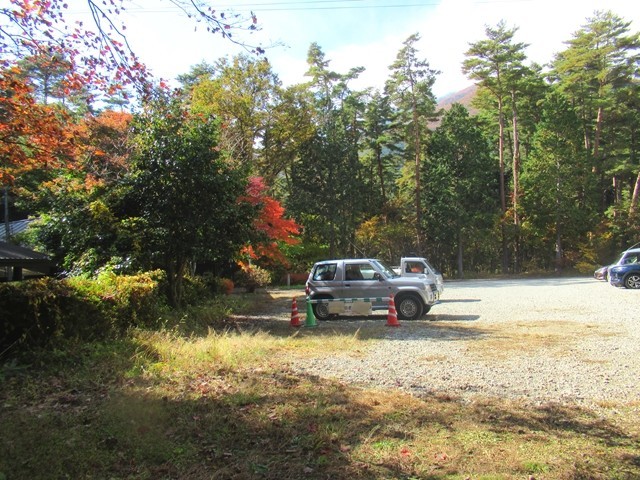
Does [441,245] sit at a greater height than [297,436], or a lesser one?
greater

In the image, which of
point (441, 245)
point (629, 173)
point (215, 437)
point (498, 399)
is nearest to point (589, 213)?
point (629, 173)

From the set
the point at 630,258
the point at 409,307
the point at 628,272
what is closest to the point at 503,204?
the point at 630,258

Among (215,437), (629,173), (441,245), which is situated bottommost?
(215,437)

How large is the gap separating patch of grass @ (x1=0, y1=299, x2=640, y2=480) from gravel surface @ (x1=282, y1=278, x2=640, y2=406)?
52 centimetres

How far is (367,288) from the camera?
12.2 metres

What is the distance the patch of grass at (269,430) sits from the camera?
3.54 m

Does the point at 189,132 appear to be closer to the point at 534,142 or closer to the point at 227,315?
the point at 227,315

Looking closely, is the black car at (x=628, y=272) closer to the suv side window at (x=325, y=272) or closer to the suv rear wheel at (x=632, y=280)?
the suv rear wheel at (x=632, y=280)

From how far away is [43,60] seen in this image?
21.8 feet

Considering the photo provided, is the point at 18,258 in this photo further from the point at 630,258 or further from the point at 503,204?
the point at 503,204

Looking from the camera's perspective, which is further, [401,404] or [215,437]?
[401,404]

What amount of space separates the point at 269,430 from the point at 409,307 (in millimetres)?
8197

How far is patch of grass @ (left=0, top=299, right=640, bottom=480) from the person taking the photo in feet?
11.6

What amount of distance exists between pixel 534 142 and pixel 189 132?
3081cm
